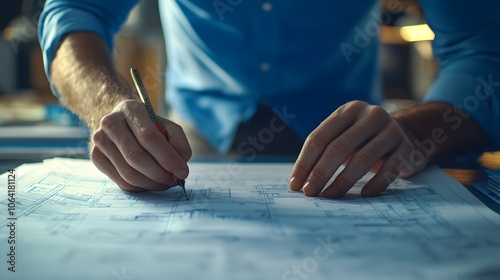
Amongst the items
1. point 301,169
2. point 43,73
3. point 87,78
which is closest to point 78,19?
point 87,78

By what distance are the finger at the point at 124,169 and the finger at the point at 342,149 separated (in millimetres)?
169

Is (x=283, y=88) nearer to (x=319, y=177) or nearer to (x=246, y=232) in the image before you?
(x=319, y=177)

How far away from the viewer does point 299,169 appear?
62 centimetres

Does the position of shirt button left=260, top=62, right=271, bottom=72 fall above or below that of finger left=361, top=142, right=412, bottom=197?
below

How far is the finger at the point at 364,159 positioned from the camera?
591 millimetres

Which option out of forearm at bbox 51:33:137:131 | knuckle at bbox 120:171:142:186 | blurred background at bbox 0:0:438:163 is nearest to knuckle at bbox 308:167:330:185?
knuckle at bbox 120:171:142:186

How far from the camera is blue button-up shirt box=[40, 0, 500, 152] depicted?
1.03 m

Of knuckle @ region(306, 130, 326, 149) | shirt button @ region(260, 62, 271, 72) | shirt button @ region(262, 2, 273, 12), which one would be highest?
shirt button @ region(262, 2, 273, 12)

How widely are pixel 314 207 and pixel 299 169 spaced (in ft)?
0.27

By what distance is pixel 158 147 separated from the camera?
579 mm

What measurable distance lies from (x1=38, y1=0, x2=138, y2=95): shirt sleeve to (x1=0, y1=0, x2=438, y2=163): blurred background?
19 cm

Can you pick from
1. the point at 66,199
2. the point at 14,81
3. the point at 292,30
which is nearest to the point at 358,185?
the point at 66,199

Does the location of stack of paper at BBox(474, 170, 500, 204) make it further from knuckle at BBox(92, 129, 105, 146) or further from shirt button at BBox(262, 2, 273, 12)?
shirt button at BBox(262, 2, 273, 12)

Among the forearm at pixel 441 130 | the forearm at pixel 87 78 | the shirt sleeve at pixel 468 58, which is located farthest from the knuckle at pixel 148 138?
the shirt sleeve at pixel 468 58
